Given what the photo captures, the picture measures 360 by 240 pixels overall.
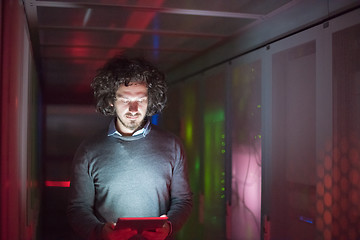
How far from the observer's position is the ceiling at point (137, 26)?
312 cm

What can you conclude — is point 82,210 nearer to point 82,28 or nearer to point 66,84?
point 82,28

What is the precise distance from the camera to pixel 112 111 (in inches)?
109

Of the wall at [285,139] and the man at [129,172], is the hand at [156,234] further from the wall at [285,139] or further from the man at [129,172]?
the wall at [285,139]

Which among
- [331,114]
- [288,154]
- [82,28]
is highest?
[82,28]

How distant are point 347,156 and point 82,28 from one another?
2.74 metres

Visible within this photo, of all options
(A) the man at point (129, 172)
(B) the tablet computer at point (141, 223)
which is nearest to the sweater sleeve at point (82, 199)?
(A) the man at point (129, 172)

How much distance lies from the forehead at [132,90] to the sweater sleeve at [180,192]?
0.42m

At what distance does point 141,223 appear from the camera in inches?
80.1

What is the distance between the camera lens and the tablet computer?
6.53 ft

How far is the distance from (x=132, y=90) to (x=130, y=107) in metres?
0.13

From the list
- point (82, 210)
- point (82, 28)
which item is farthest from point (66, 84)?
point (82, 210)

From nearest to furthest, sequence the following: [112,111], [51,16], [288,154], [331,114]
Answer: [331,114] < [112,111] < [288,154] < [51,16]

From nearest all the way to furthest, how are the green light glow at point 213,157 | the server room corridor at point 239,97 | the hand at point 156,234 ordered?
the hand at point 156,234 → the server room corridor at point 239,97 → the green light glow at point 213,157

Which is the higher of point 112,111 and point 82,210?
point 112,111
